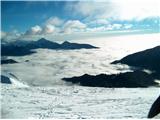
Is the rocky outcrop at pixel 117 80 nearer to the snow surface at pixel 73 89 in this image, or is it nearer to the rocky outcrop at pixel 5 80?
the snow surface at pixel 73 89

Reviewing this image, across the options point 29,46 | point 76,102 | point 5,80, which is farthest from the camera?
point 29,46

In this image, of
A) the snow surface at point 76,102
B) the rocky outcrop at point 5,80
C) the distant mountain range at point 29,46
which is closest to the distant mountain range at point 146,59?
the snow surface at point 76,102

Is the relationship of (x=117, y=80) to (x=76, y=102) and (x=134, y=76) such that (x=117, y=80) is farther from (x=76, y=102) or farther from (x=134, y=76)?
(x=76, y=102)

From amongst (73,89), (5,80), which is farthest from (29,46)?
(73,89)

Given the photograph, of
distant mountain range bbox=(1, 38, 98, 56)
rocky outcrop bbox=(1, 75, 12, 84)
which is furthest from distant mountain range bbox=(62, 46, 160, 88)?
rocky outcrop bbox=(1, 75, 12, 84)

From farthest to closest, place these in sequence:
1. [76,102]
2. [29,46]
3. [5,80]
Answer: [29,46]
[5,80]
[76,102]

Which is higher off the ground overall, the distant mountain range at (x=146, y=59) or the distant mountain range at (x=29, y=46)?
the distant mountain range at (x=29, y=46)

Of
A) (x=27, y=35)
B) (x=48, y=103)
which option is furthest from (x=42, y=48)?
(x=48, y=103)
